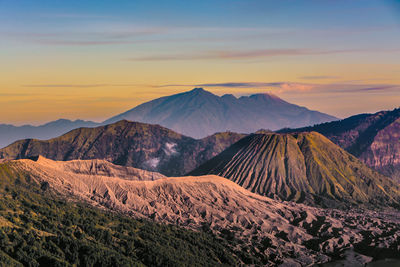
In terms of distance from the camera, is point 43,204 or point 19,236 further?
point 43,204

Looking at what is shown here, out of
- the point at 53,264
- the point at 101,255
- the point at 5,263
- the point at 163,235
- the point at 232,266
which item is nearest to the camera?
the point at 5,263

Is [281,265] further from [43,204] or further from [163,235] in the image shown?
[43,204]

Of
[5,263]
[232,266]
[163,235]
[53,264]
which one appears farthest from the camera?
[163,235]

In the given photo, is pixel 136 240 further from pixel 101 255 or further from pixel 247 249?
pixel 247 249

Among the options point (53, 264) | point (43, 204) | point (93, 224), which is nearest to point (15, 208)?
point (43, 204)

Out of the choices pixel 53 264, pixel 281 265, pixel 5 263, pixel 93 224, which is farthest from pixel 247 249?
pixel 5 263

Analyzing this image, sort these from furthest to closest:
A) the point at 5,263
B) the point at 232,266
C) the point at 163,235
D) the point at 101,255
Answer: the point at 163,235 < the point at 232,266 < the point at 101,255 < the point at 5,263

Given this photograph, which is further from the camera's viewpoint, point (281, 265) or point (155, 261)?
point (281, 265)

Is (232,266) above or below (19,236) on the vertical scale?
below

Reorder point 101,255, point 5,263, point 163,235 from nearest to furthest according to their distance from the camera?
point 5,263 → point 101,255 → point 163,235
